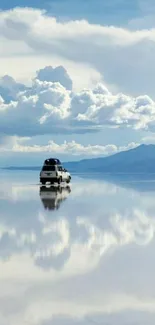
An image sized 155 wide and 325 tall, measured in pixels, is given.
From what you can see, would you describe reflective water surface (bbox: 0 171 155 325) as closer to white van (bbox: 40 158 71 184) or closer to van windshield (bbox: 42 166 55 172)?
white van (bbox: 40 158 71 184)

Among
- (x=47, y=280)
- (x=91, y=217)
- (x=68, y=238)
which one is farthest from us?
(x=91, y=217)

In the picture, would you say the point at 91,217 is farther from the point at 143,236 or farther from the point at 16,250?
the point at 16,250

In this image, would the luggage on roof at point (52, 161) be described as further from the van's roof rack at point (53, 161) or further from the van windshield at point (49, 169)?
the van windshield at point (49, 169)

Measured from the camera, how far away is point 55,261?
15047 millimetres

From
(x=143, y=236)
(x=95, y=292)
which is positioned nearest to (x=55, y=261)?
(x=95, y=292)

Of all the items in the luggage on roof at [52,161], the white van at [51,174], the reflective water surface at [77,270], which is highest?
the luggage on roof at [52,161]

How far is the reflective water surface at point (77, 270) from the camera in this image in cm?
1008

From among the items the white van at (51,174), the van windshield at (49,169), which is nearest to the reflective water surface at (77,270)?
the white van at (51,174)

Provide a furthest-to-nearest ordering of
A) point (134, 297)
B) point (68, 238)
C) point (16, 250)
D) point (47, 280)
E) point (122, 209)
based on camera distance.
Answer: point (122, 209) → point (68, 238) → point (16, 250) → point (47, 280) → point (134, 297)

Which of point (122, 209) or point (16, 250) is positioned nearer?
point (16, 250)

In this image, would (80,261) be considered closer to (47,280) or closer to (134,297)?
(47,280)

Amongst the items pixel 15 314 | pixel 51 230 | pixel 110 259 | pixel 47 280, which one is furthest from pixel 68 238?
pixel 15 314

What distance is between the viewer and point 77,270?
13875mm

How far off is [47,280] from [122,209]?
1987cm
